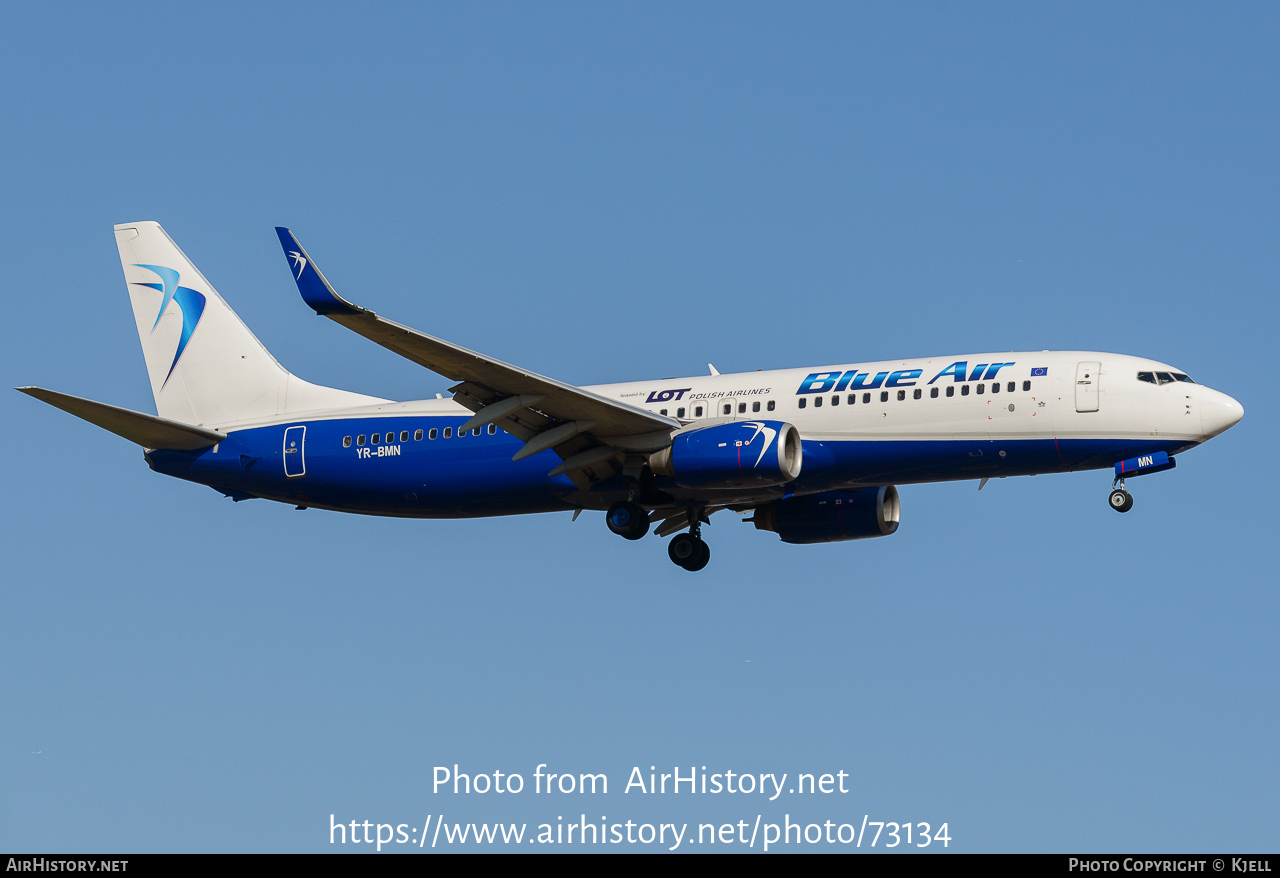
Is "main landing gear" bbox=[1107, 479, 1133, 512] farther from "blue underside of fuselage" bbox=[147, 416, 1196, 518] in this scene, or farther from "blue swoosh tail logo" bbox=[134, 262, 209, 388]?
"blue swoosh tail logo" bbox=[134, 262, 209, 388]

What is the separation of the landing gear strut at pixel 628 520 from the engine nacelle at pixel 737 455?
196 centimetres

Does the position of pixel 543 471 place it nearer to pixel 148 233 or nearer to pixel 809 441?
pixel 809 441

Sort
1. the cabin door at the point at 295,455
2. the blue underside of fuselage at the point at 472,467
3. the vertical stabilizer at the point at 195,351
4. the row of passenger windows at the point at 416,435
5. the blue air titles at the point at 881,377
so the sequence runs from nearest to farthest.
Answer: the blue underside of fuselage at the point at 472,467 < the blue air titles at the point at 881,377 < the row of passenger windows at the point at 416,435 < the cabin door at the point at 295,455 < the vertical stabilizer at the point at 195,351

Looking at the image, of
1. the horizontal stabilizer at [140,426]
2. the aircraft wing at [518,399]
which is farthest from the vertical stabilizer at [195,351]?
the aircraft wing at [518,399]

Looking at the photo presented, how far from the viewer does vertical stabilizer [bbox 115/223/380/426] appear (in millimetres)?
43000

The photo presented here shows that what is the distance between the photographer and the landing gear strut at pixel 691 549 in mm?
41188

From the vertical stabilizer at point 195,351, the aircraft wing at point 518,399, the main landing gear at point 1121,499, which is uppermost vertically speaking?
the vertical stabilizer at point 195,351

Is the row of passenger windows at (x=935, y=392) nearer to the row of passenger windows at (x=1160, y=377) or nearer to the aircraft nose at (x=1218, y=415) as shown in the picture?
the row of passenger windows at (x=1160, y=377)

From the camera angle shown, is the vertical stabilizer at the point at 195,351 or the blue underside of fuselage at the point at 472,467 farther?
the vertical stabilizer at the point at 195,351

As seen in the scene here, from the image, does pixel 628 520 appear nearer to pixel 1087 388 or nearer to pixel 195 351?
pixel 1087 388

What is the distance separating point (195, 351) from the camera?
4425cm

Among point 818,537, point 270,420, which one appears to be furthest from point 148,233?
point 818,537

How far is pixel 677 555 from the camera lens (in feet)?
136

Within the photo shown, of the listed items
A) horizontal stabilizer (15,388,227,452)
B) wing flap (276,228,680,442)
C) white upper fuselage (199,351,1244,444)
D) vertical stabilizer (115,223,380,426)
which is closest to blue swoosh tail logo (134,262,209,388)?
vertical stabilizer (115,223,380,426)
